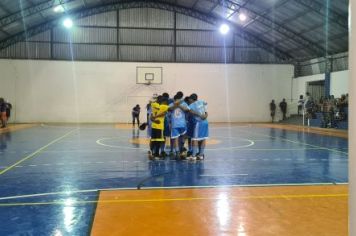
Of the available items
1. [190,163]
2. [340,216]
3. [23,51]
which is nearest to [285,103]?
[23,51]

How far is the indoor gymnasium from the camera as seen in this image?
532 cm

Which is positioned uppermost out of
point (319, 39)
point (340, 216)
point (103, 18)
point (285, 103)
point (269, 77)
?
point (103, 18)

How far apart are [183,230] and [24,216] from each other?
223 cm

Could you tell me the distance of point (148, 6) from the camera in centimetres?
3362

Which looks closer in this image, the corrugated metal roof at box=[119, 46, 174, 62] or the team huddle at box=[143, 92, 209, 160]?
the team huddle at box=[143, 92, 209, 160]

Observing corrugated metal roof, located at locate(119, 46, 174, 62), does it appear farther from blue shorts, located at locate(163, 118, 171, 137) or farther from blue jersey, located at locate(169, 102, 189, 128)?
blue jersey, located at locate(169, 102, 189, 128)

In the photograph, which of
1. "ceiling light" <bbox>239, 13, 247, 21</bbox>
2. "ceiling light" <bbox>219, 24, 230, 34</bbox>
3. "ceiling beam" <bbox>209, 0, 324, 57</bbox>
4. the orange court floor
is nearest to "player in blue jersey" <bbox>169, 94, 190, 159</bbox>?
the orange court floor

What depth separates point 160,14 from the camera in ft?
111

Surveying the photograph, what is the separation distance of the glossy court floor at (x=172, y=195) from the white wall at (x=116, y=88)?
71.1 feet

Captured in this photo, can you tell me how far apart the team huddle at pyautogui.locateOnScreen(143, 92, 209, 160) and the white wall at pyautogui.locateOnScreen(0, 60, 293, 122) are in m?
22.4

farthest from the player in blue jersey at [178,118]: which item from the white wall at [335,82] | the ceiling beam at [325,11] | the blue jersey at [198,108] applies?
the white wall at [335,82]

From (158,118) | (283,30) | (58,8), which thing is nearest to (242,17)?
(283,30)

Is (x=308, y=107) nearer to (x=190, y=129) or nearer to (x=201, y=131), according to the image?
(x=190, y=129)

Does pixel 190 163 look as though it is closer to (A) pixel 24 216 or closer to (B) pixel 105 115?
(A) pixel 24 216
